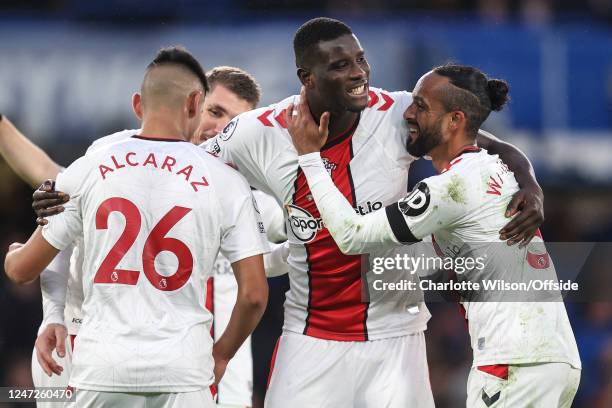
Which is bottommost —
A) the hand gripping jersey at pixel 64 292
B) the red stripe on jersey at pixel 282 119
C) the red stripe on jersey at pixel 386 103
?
the hand gripping jersey at pixel 64 292

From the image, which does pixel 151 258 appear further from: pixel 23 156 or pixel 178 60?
pixel 23 156

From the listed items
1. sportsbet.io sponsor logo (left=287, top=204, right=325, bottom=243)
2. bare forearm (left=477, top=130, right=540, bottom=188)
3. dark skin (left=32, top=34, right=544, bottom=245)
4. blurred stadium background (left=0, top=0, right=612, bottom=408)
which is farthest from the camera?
blurred stadium background (left=0, top=0, right=612, bottom=408)

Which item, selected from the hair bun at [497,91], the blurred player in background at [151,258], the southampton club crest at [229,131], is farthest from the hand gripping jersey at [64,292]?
the hair bun at [497,91]

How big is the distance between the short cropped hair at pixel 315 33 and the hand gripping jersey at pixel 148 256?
117 centimetres

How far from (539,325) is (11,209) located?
711 centimetres

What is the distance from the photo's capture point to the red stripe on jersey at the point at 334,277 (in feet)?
16.7

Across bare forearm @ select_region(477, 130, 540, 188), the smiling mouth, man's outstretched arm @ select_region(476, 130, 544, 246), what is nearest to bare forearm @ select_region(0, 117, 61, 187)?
the smiling mouth

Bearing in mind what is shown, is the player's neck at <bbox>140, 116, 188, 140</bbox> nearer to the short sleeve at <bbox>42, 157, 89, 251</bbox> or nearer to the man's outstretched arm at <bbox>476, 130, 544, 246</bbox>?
the short sleeve at <bbox>42, 157, 89, 251</bbox>

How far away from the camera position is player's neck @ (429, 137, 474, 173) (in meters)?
4.95

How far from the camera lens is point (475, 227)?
475 centimetres

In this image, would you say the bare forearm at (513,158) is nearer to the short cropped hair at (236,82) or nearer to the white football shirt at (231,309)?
the white football shirt at (231,309)

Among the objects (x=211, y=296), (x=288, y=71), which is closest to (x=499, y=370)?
(x=211, y=296)

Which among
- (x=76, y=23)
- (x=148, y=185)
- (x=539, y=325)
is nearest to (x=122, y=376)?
(x=148, y=185)

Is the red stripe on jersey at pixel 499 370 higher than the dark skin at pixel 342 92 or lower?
lower
